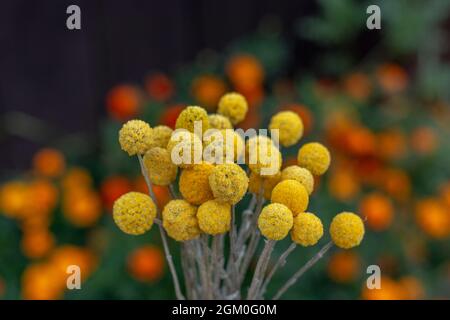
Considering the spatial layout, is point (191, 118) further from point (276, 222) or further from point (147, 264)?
point (147, 264)

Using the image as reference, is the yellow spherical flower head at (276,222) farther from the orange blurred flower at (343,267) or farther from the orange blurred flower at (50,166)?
the orange blurred flower at (50,166)

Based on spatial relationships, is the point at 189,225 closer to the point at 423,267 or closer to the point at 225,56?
the point at 423,267

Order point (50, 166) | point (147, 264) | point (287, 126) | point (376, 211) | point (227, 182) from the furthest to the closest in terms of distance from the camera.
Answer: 1. point (50, 166)
2. point (376, 211)
3. point (147, 264)
4. point (287, 126)
5. point (227, 182)

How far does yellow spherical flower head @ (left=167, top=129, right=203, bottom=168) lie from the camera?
432 mm

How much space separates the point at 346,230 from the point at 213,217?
0.35 ft

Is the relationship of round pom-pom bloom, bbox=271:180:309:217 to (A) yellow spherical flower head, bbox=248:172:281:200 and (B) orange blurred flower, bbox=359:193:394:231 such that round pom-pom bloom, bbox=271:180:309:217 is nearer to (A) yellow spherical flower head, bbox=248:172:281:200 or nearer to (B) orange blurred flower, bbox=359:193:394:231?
(A) yellow spherical flower head, bbox=248:172:281:200

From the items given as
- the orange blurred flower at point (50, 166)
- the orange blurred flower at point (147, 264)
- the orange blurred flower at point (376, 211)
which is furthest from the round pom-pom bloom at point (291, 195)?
the orange blurred flower at point (50, 166)

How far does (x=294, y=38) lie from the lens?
5.16 feet

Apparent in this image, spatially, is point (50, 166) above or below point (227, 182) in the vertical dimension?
above

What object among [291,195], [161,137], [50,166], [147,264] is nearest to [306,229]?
[291,195]

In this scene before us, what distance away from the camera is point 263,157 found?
1.51ft

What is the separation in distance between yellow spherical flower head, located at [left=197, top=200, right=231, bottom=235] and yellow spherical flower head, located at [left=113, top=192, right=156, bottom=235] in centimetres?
4

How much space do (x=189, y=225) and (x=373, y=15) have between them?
101 centimetres

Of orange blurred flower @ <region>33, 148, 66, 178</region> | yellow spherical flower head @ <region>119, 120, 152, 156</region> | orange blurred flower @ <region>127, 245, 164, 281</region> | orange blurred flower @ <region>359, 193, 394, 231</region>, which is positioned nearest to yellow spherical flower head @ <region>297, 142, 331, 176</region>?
yellow spherical flower head @ <region>119, 120, 152, 156</region>
